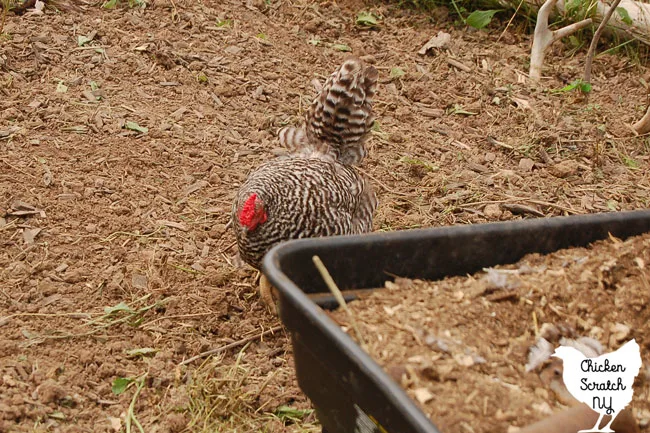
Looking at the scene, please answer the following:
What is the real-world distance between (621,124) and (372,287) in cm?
416

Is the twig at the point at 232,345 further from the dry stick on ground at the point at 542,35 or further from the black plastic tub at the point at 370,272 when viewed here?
the dry stick on ground at the point at 542,35

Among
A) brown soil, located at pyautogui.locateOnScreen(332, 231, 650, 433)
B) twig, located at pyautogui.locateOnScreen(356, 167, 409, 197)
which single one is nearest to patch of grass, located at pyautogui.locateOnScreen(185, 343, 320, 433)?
brown soil, located at pyautogui.locateOnScreen(332, 231, 650, 433)

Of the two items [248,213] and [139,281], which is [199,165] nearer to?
[139,281]

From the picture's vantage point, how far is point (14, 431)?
3018 millimetres

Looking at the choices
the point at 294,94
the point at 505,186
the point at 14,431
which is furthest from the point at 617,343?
the point at 294,94

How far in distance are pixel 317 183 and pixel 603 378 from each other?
2.16 metres

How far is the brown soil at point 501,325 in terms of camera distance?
2000 millimetres

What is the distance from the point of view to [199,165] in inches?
196

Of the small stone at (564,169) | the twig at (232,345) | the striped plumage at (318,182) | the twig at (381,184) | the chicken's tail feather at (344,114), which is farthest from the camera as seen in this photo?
the small stone at (564,169)

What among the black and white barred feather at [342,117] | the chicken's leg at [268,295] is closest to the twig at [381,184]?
the black and white barred feather at [342,117]

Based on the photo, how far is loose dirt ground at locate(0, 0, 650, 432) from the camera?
11.3 feet

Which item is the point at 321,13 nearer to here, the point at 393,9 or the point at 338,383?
the point at 393,9

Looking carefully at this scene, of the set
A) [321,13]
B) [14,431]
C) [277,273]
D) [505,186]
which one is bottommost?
[14,431]

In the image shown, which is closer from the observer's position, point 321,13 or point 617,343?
point 617,343
